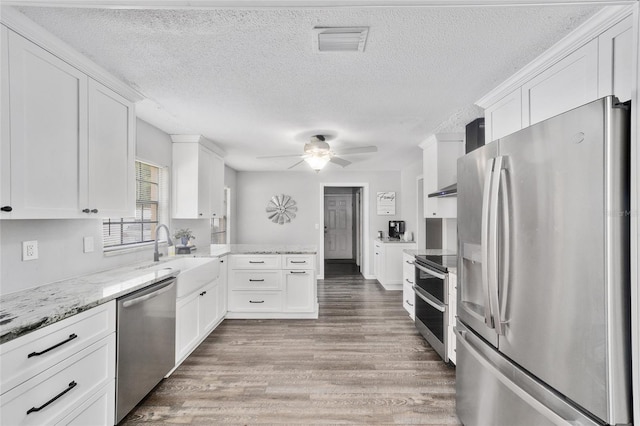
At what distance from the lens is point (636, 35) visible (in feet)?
3.07

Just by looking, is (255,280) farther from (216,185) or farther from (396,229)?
(396,229)

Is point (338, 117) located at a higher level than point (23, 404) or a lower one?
higher

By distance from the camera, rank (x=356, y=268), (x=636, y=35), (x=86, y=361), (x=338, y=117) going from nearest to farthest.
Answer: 1. (x=636, y=35)
2. (x=86, y=361)
3. (x=338, y=117)
4. (x=356, y=268)

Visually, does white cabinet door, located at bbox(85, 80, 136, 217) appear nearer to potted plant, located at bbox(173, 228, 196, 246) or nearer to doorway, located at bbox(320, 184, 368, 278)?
potted plant, located at bbox(173, 228, 196, 246)

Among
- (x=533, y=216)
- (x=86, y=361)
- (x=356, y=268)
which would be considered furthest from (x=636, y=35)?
(x=356, y=268)

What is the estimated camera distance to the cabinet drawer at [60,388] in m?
1.20

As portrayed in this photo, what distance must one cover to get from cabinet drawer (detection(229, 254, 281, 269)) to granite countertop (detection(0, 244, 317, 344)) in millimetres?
1260

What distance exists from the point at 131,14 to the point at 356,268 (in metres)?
6.92

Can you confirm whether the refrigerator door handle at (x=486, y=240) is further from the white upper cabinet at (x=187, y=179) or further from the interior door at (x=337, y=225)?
the interior door at (x=337, y=225)

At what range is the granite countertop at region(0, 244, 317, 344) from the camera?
128cm

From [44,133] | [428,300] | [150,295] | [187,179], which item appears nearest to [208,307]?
[150,295]

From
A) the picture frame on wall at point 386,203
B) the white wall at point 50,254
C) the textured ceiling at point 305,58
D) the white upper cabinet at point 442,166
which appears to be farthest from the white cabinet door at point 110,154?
the picture frame on wall at point 386,203

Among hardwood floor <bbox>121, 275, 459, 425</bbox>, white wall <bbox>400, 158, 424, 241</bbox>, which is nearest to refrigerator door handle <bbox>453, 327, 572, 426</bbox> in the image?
hardwood floor <bbox>121, 275, 459, 425</bbox>

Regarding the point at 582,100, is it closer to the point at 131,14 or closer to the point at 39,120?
the point at 131,14
